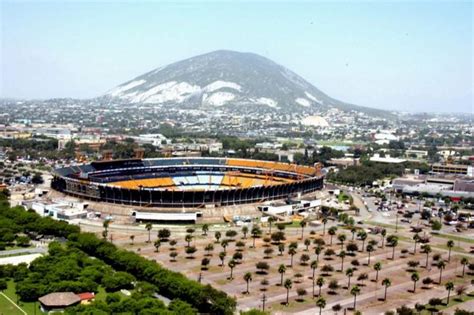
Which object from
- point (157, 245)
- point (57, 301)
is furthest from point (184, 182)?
point (57, 301)

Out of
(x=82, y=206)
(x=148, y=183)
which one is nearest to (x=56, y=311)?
(x=82, y=206)

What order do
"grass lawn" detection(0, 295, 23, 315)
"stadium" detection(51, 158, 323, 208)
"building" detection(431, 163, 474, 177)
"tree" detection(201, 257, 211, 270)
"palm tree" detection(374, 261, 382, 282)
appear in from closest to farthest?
1. "grass lawn" detection(0, 295, 23, 315)
2. "palm tree" detection(374, 261, 382, 282)
3. "tree" detection(201, 257, 211, 270)
4. "stadium" detection(51, 158, 323, 208)
5. "building" detection(431, 163, 474, 177)

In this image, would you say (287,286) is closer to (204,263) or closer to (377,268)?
(377,268)

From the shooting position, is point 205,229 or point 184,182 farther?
point 184,182

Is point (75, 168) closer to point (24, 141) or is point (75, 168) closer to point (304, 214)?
point (304, 214)

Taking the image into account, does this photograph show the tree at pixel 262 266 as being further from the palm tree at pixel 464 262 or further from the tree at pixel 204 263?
the palm tree at pixel 464 262

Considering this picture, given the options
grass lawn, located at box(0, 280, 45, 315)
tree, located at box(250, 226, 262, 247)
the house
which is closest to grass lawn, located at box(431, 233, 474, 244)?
tree, located at box(250, 226, 262, 247)

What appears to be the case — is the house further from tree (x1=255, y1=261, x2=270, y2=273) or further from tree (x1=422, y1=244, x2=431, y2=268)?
tree (x1=422, y1=244, x2=431, y2=268)
